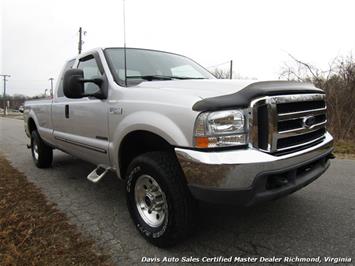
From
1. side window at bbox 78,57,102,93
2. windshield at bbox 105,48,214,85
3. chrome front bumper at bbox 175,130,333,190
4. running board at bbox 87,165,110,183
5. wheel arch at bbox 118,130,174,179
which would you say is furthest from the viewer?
side window at bbox 78,57,102,93

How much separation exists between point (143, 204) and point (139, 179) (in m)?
0.27

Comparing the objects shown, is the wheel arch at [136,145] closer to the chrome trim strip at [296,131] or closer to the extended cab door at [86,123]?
the extended cab door at [86,123]

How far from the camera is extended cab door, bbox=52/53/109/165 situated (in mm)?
3383

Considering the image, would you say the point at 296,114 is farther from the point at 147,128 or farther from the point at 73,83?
the point at 73,83

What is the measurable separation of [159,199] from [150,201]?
13 centimetres

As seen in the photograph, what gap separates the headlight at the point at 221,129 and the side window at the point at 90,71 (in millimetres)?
1828

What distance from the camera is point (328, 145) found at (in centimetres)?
300

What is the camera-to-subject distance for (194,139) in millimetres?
2221

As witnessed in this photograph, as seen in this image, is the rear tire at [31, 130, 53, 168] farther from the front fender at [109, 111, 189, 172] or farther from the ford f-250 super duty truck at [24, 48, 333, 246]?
the front fender at [109, 111, 189, 172]

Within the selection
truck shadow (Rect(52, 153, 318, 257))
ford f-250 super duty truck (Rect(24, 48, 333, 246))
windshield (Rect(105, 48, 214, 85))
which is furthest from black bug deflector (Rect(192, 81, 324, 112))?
windshield (Rect(105, 48, 214, 85))

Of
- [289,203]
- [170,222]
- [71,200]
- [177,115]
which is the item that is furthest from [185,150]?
[71,200]

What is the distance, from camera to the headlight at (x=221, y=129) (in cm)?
220

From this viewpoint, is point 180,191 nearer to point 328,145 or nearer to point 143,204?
point 143,204

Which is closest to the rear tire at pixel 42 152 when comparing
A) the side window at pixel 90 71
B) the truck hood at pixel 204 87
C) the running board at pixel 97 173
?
the side window at pixel 90 71
